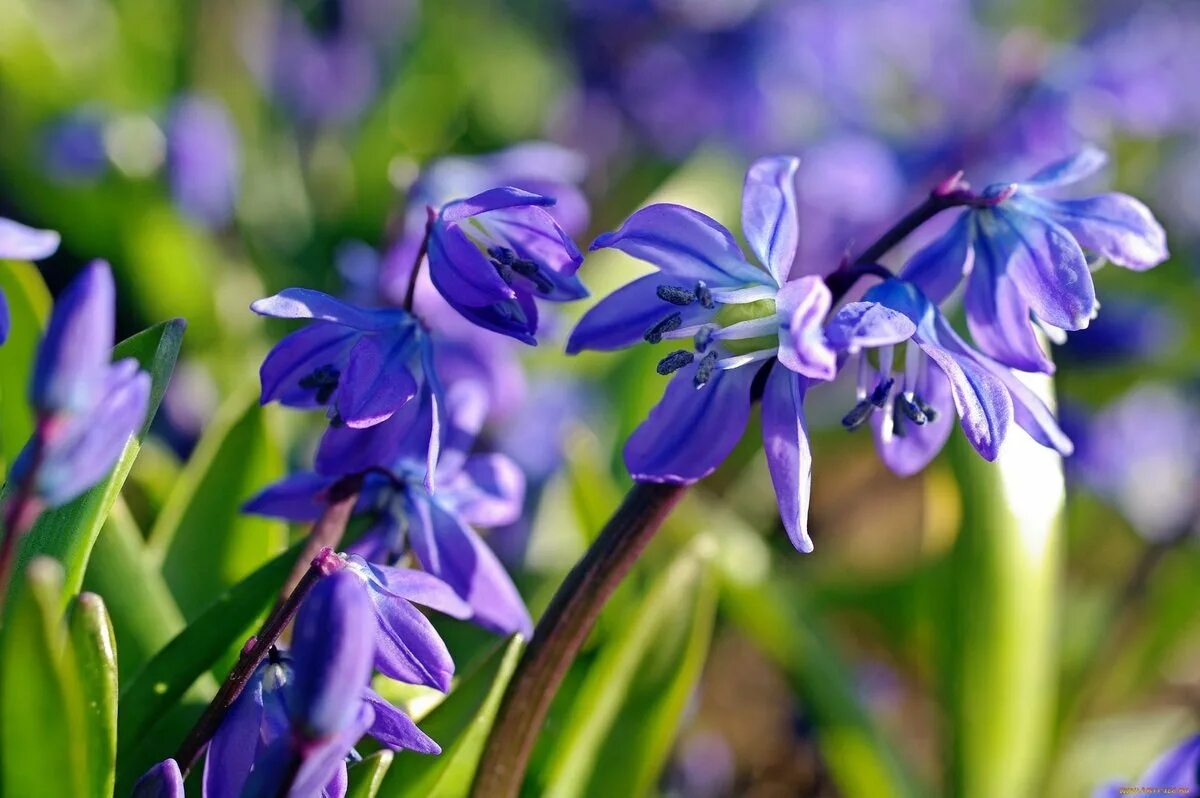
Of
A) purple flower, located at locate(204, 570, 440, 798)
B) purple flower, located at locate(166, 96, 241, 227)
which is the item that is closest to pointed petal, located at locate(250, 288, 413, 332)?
purple flower, located at locate(204, 570, 440, 798)

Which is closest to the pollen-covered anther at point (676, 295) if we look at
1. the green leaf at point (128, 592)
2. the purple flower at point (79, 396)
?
the purple flower at point (79, 396)

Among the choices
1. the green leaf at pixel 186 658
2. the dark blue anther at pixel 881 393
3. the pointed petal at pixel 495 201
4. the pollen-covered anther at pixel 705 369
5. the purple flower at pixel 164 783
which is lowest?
the green leaf at pixel 186 658

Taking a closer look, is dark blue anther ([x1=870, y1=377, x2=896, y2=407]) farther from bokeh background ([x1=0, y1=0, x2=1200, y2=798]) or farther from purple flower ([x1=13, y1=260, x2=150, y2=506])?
purple flower ([x1=13, y1=260, x2=150, y2=506])

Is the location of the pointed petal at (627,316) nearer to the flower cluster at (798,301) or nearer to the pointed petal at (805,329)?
the flower cluster at (798,301)

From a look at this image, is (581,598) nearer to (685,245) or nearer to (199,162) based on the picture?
(685,245)

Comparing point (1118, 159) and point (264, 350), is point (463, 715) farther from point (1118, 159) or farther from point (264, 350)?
point (1118, 159)

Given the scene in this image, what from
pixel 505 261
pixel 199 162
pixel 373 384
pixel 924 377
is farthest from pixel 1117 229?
pixel 199 162
